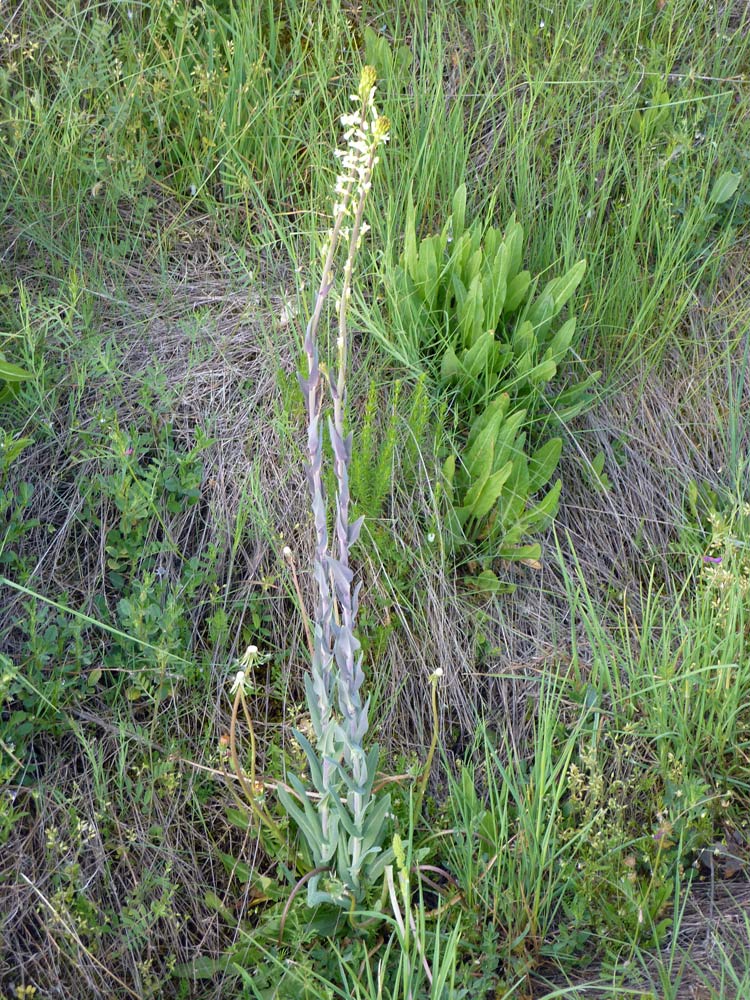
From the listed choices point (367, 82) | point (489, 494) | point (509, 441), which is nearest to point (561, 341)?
point (509, 441)

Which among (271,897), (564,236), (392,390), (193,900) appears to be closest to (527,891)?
(271,897)

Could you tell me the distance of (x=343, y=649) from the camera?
1.51 meters

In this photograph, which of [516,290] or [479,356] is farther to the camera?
[516,290]

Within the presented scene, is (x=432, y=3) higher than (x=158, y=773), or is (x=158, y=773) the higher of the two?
(x=432, y=3)

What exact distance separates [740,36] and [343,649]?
2570mm

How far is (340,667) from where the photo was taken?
1.52 m

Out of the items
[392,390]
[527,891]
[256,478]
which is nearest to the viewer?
[527,891]

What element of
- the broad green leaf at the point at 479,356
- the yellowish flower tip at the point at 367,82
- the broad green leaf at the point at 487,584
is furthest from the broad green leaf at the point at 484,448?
the yellowish flower tip at the point at 367,82

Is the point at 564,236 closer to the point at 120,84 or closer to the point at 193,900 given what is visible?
the point at 120,84

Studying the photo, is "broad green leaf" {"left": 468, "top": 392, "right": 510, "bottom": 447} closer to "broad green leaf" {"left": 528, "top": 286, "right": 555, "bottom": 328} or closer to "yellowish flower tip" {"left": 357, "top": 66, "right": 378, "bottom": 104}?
"broad green leaf" {"left": 528, "top": 286, "right": 555, "bottom": 328}

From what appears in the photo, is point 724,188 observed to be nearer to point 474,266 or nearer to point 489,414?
point 474,266

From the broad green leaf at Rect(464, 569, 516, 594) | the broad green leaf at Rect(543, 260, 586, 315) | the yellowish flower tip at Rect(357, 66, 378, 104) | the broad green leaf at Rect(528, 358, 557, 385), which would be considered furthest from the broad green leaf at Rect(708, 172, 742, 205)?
the yellowish flower tip at Rect(357, 66, 378, 104)

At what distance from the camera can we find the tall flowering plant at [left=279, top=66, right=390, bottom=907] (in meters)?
1.31

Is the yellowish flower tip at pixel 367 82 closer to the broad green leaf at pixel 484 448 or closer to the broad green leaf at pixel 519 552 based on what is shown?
the broad green leaf at pixel 484 448
